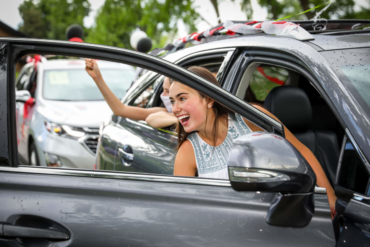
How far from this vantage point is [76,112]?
4910 millimetres

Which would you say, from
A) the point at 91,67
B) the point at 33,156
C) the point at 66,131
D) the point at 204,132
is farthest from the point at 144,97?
the point at 33,156

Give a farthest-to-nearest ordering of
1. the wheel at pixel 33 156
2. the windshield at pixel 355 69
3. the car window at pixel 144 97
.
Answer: the wheel at pixel 33 156 < the car window at pixel 144 97 < the windshield at pixel 355 69

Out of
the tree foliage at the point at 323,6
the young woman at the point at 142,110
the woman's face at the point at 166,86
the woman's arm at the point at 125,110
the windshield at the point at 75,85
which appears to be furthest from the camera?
the tree foliage at the point at 323,6

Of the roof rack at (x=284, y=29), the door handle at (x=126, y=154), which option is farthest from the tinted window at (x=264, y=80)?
the door handle at (x=126, y=154)

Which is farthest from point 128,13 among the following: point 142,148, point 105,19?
point 142,148

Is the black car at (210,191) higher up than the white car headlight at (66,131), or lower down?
higher up

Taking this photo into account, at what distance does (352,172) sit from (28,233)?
3.67 feet

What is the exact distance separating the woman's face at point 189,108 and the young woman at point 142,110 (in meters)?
0.36

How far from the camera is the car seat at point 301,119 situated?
6.39 ft

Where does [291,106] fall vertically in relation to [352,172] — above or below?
above

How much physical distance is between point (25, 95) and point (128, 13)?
1641 centimetres

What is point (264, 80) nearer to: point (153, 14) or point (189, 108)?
point (189, 108)

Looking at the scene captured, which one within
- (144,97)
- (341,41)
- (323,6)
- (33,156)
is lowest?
(33,156)

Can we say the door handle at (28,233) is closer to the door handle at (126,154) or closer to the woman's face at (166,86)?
the door handle at (126,154)
